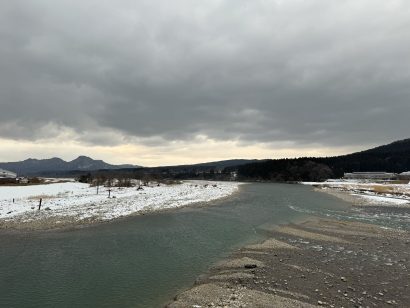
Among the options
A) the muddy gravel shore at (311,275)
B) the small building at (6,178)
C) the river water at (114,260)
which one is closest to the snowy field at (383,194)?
the river water at (114,260)

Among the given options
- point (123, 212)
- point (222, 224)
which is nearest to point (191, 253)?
point (222, 224)

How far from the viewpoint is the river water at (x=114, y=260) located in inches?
619

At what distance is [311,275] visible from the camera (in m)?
17.7

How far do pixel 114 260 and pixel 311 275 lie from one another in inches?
466

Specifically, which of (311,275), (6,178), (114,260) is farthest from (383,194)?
(6,178)

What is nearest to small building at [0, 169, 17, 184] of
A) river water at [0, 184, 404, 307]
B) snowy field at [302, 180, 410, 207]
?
river water at [0, 184, 404, 307]

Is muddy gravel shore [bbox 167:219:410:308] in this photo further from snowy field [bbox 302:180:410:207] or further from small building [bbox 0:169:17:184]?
small building [bbox 0:169:17:184]

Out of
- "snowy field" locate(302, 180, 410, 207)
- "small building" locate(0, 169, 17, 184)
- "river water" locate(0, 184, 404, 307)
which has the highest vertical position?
"small building" locate(0, 169, 17, 184)

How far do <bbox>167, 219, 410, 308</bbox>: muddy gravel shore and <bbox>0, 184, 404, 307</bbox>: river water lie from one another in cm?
157

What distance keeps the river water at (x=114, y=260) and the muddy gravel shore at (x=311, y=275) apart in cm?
Result: 157

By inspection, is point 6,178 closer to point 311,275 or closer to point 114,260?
point 114,260

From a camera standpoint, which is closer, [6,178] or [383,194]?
[383,194]

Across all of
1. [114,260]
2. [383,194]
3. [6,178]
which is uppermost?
[6,178]

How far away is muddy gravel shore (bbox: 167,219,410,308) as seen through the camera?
562 inches
